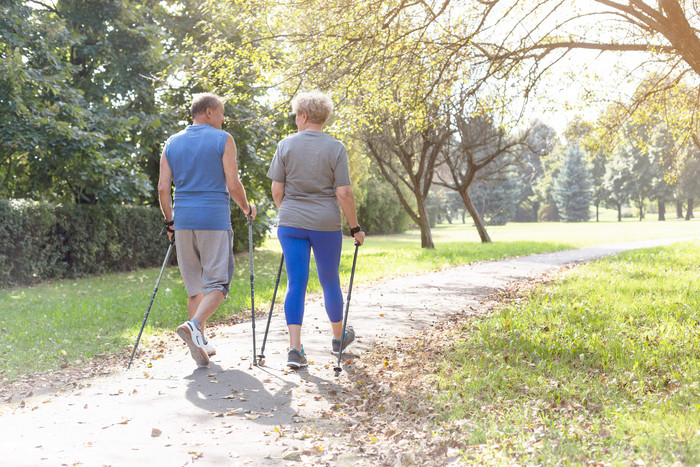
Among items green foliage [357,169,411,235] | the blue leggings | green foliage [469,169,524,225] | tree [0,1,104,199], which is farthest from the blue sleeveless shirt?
green foliage [469,169,524,225]

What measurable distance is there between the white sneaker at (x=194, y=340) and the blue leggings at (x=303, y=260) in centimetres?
77

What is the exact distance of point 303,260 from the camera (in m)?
5.06

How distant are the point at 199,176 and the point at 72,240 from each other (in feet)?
37.3

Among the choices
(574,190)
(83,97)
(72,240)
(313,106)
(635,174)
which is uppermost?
(635,174)

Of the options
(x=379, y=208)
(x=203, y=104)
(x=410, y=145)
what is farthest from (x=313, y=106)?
(x=379, y=208)

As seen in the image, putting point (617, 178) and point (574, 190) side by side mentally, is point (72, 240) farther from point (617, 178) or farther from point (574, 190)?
point (574, 190)

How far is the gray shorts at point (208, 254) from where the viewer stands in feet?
16.6

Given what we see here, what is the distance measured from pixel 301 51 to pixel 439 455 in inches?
319

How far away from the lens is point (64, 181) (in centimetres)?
1591

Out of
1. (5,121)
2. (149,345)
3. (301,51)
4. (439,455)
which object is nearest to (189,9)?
(5,121)

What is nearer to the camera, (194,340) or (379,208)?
(194,340)

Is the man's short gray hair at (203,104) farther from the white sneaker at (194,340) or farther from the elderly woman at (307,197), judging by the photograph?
the white sneaker at (194,340)

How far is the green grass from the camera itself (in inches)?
128

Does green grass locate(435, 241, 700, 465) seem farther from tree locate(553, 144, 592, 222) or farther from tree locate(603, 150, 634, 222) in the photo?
tree locate(553, 144, 592, 222)
